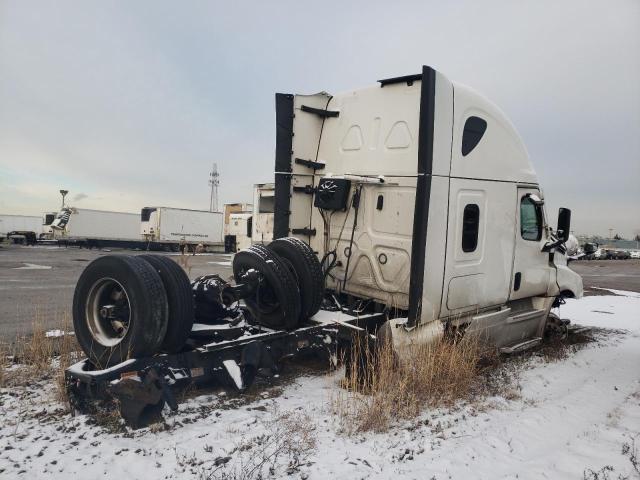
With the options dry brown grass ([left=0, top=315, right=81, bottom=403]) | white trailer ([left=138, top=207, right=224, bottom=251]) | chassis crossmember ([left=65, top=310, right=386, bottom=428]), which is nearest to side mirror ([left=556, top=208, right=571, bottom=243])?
chassis crossmember ([left=65, top=310, right=386, bottom=428])

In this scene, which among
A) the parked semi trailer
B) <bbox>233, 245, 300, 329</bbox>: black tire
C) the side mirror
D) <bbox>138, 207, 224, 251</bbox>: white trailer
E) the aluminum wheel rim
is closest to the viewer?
the parked semi trailer

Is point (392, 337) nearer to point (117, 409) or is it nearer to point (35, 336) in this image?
point (117, 409)

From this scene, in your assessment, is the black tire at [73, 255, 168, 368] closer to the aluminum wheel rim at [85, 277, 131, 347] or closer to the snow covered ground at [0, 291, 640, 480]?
the aluminum wheel rim at [85, 277, 131, 347]

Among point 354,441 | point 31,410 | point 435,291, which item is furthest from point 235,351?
point 435,291

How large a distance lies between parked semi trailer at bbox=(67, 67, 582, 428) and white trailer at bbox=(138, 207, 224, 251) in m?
29.2

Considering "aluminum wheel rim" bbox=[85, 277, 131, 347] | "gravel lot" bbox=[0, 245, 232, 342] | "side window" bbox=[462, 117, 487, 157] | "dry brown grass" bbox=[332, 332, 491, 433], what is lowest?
"gravel lot" bbox=[0, 245, 232, 342]

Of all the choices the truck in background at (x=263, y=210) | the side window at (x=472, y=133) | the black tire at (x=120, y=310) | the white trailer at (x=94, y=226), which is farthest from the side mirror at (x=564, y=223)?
the white trailer at (x=94, y=226)

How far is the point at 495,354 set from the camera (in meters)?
5.68

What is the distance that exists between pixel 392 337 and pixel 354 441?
1.41 meters

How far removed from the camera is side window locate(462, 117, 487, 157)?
5152 millimetres

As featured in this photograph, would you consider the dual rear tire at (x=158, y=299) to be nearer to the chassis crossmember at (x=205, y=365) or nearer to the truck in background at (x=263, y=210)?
the chassis crossmember at (x=205, y=365)

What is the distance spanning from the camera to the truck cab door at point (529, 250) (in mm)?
6008

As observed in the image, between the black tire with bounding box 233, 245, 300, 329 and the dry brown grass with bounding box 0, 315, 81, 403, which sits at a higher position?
the black tire with bounding box 233, 245, 300, 329

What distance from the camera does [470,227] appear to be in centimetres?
530
